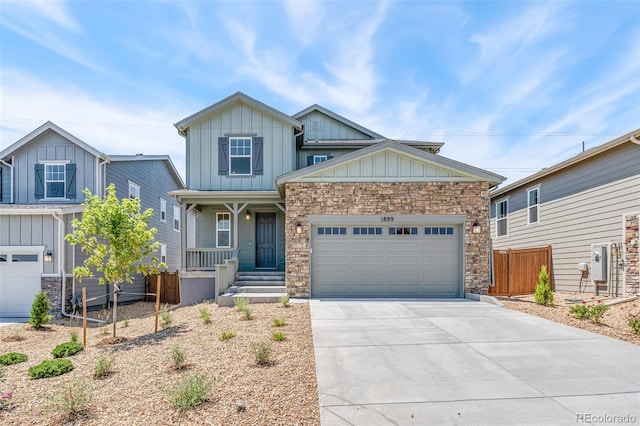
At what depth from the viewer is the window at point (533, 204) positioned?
583 inches

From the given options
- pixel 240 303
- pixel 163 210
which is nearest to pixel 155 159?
pixel 163 210

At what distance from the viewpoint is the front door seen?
1409 cm

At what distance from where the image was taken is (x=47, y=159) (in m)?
13.5

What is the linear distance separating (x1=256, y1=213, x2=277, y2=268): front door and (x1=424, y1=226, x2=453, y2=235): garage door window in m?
5.96

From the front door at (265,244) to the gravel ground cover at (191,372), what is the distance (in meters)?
5.96

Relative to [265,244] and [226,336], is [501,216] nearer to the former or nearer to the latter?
[265,244]

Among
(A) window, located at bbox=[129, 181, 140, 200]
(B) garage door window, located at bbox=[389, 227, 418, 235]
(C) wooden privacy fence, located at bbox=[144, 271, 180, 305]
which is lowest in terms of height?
(C) wooden privacy fence, located at bbox=[144, 271, 180, 305]

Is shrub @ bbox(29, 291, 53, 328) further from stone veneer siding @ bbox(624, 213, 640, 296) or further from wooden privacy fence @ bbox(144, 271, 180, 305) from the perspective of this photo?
stone veneer siding @ bbox(624, 213, 640, 296)

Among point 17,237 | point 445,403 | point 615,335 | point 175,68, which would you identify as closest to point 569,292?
point 615,335

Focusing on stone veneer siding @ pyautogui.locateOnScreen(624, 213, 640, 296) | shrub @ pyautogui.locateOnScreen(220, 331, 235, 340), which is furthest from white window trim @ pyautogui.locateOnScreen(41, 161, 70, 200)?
stone veneer siding @ pyautogui.locateOnScreen(624, 213, 640, 296)

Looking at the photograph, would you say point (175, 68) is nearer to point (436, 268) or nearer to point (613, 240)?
point (436, 268)

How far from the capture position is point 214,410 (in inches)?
149

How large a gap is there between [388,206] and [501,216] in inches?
380

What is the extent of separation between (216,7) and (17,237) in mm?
9551
